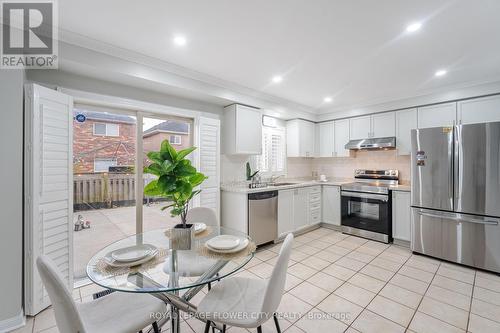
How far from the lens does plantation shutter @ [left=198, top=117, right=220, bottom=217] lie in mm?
3268

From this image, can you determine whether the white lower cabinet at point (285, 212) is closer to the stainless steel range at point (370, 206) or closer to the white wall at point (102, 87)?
the stainless steel range at point (370, 206)

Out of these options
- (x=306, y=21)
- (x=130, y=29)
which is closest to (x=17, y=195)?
(x=130, y=29)

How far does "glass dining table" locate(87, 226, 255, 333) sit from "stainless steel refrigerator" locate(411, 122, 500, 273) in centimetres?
297

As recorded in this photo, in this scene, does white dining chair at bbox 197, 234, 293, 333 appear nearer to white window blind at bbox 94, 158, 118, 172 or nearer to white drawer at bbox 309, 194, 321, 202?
white window blind at bbox 94, 158, 118, 172

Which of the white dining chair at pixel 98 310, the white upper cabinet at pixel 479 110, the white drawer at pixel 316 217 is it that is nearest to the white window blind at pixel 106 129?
the white dining chair at pixel 98 310

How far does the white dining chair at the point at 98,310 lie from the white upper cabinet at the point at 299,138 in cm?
383

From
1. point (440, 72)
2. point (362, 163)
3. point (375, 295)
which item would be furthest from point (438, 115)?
point (375, 295)

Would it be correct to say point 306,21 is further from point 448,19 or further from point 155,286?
point 155,286

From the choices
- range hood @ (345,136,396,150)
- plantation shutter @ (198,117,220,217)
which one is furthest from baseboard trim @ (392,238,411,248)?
plantation shutter @ (198,117,220,217)

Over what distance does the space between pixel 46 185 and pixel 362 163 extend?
496 centimetres

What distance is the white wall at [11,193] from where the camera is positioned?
1746 mm

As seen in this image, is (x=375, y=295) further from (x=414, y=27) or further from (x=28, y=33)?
(x=28, y=33)

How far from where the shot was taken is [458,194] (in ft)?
9.52

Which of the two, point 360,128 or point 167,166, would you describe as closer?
point 167,166
